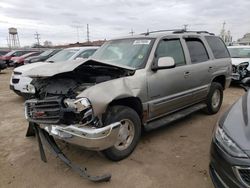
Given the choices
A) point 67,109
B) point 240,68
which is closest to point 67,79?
point 67,109

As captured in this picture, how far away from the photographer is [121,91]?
141 inches

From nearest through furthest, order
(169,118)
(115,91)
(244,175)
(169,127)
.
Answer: (244,175)
(115,91)
(169,118)
(169,127)

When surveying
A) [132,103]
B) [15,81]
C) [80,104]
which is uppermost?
[80,104]

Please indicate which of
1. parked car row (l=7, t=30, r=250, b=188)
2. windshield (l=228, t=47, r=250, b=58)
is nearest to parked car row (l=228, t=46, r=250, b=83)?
windshield (l=228, t=47, r=250, b=58)

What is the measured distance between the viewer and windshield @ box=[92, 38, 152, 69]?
13.9 ft

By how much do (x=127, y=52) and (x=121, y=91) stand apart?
1153mm

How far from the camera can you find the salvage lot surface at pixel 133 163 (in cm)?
328

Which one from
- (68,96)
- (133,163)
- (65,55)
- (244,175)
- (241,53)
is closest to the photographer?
(244,175)

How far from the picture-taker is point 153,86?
164 inches

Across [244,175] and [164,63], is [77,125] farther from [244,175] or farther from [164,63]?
[244,175]

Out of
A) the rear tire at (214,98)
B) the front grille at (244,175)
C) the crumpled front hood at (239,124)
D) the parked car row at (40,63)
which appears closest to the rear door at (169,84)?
the rear tire at (214,98)

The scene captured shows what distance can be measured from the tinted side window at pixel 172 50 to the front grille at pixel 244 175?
8.26 feet

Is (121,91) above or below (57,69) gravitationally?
below

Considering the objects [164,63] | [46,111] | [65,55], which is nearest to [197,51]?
[164,63]
